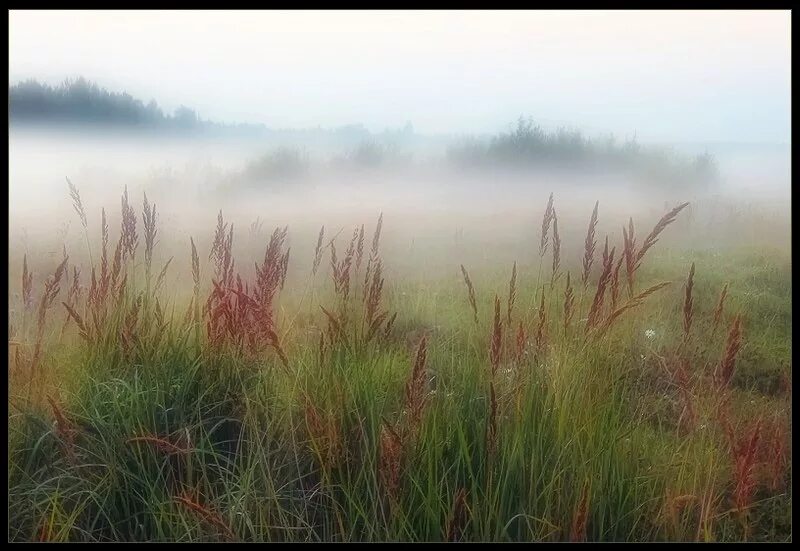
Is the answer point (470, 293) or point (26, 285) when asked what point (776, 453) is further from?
point (26, 285)

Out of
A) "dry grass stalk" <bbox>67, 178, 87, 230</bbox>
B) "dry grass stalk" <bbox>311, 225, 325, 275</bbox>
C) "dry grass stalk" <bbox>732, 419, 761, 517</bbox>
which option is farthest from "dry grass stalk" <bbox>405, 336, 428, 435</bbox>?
"dry grass stalk" <bbox>67, 178, 87, 230</bbox>

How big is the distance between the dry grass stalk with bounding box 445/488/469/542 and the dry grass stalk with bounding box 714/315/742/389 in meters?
0.80

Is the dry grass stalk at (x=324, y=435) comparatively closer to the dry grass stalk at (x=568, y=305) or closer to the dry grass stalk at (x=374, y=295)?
the dry grass stalk at (x=374, y=295)

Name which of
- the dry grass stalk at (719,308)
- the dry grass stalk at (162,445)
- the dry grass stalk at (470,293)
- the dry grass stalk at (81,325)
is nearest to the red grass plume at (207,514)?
the dry grass stalk at (162,445)

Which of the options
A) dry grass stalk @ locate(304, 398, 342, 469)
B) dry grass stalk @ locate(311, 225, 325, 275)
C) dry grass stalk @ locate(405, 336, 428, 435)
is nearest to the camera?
dry grass stalk @ locate(405, 336, 428, 435)

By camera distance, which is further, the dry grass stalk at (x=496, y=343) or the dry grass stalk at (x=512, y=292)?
the dry grass stalk at (x=512, y=292)

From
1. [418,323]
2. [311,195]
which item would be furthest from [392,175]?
[418,323]

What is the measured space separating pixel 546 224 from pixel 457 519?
2.88ft

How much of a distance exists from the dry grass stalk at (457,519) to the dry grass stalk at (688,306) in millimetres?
801

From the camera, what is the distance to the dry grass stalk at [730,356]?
6.37ft

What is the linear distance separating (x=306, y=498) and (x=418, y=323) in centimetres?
59

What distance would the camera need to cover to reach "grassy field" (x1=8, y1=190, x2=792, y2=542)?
6.32 feet

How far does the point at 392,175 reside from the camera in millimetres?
2039

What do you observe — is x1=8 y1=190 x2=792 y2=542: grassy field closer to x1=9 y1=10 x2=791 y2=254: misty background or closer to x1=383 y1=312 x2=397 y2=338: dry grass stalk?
x1=383 y1=312 x2=397 y2=338: dry grass stalk
